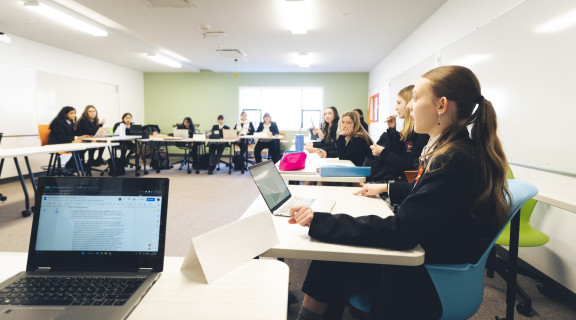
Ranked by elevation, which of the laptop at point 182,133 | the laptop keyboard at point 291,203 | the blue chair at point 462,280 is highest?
the laptop at point 182,133

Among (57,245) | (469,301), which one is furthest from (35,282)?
(469,301)

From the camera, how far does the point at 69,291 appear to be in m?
0.68

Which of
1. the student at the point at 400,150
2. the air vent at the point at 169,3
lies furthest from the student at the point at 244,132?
the student at the point at 400,150

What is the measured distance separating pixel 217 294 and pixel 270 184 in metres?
0.74

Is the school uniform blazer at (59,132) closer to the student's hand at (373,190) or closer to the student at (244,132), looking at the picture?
the student at (244,132)

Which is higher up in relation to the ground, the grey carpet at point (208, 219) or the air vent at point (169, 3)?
the air vent at point (169, 3)

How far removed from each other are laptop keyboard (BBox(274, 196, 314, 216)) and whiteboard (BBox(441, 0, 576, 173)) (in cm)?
173

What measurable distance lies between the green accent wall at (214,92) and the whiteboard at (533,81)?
662 centimetres

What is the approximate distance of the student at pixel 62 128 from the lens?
5.32m

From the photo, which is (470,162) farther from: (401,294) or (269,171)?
(269,171)

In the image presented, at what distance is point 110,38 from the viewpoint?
5816 mm

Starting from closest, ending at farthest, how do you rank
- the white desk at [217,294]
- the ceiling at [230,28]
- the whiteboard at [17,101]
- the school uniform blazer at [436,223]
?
the white desk at [217,294], the school uniform blazer at [436,223], the ceiling at [230,28], the whiteboard at [17,101]

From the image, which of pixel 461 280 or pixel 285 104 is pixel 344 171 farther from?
pixel 285 104

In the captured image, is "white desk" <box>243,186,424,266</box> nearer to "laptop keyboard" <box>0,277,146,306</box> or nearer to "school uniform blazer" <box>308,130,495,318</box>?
"school uniform blazer" <box>308,130,495,318</box>
